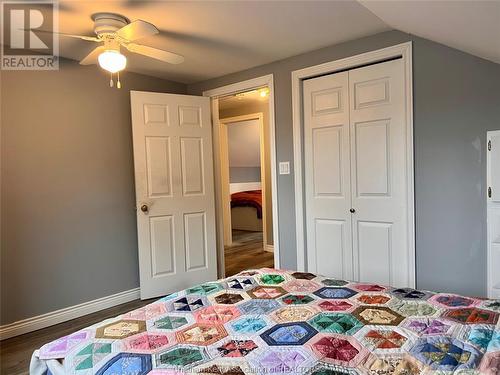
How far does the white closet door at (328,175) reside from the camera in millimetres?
2922

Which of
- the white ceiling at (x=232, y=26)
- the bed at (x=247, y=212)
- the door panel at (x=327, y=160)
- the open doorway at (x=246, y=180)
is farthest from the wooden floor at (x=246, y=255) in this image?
the white ceiling at (x=232, y=26)

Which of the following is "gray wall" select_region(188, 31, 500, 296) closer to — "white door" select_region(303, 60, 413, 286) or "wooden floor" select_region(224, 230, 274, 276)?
"white door" select_region(303, 60, 413, 286)

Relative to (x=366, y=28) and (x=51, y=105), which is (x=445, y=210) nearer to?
(x=366, y=28)

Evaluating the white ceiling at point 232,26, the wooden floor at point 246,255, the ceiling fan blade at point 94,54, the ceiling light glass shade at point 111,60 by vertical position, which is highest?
the white ceiling at point 232,26

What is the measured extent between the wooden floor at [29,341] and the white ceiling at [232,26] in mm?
2248

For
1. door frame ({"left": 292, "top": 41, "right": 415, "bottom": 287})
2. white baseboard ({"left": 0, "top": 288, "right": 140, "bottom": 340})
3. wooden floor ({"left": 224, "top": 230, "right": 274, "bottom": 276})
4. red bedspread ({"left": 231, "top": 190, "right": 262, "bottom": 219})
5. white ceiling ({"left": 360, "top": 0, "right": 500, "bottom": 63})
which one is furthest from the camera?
red bedspread ({"left": 231, "top": 190, "right": 262, "bottom": 219})

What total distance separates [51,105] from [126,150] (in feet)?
2.48

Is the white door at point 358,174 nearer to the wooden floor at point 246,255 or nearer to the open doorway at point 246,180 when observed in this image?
the open doorway at point 246,180

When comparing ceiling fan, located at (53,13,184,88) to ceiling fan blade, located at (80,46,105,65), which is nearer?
ceiling fan, located at (53,13,184,88)

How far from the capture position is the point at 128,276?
344cm

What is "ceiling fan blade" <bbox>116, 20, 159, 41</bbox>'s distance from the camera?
1.95m

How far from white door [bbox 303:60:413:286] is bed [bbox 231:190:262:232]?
3879 mm

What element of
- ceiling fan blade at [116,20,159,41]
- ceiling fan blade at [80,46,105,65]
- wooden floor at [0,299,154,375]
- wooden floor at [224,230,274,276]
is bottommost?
wooden floor at [0,299,154,375]

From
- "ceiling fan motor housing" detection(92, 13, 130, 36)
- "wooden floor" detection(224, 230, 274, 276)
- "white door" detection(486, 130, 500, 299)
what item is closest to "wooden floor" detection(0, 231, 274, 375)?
"wooden floor" detection(224, 230, 274, 276)
